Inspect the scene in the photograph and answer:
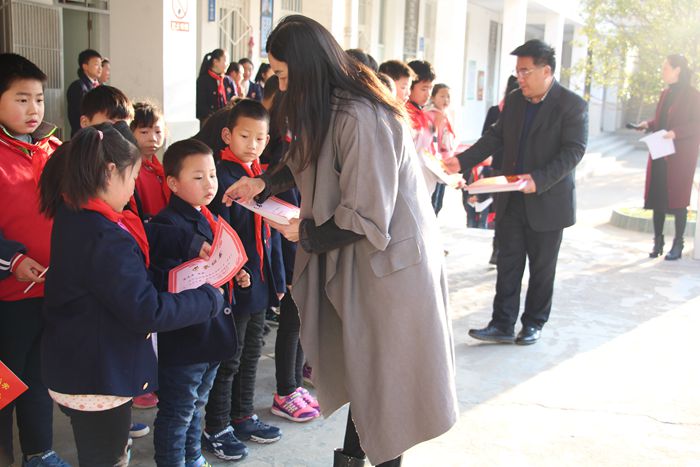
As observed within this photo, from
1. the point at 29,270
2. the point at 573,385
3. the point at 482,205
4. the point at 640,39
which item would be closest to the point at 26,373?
the point at 29,270

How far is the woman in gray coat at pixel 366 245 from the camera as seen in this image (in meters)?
2.39

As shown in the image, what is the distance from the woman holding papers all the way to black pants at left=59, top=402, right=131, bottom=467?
20.2 ft

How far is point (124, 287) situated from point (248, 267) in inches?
38.4

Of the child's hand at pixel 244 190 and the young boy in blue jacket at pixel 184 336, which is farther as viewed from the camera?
the child's hand at pixel 244 190

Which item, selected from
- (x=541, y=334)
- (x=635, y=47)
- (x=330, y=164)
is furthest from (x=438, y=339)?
(x=635, y=47)

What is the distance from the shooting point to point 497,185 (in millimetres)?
4285

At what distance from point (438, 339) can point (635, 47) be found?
950 centimetres

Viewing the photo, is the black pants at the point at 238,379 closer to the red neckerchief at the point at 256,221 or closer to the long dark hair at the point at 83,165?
the red neckerchief at the point at 256,221

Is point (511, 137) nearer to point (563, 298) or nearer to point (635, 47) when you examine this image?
point (563, 298)


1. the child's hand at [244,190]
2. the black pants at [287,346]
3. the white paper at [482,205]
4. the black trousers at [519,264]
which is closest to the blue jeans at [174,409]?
the child's hand at [244,190]

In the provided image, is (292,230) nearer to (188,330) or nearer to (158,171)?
(188,330)

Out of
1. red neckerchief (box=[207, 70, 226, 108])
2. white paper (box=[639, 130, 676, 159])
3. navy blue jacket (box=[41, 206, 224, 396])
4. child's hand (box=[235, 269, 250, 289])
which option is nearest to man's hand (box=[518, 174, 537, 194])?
child's hand (box=[235, 269, 250, 289])

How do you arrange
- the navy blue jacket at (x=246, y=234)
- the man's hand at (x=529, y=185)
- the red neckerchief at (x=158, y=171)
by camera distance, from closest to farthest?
the navy blue jacket at (x=246, y=234) → the red neckerchief at (x=158, y=171) → the man's hand at (x=529, y=185)

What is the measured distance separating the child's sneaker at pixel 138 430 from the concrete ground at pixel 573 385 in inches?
2.1
